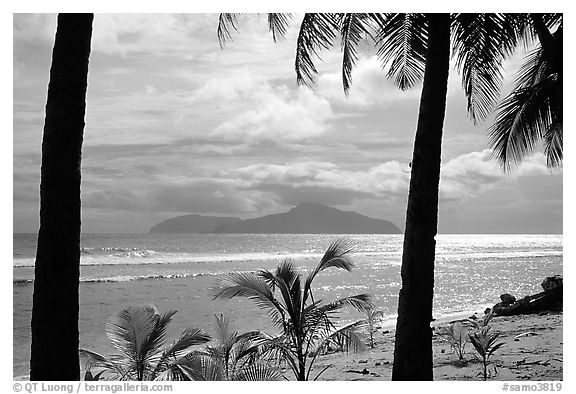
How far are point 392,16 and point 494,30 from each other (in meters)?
0.74

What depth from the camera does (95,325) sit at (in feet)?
24.1

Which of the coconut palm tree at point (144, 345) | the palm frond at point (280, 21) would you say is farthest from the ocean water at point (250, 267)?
the palm frond at point (280, 21)

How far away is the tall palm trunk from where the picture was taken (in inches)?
130

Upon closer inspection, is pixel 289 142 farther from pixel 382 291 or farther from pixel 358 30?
pixel 382 291

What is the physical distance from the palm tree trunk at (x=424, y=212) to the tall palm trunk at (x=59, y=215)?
6.60 feet

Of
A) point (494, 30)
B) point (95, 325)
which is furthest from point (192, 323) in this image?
point (494, 30)

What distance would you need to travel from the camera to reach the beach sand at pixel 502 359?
15.5 feet

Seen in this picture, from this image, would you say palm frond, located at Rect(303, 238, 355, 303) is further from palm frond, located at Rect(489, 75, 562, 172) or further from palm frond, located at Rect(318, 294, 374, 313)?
palm frond, located at Rect(489, 75, 562, 172)

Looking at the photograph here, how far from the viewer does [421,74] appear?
5.20 m

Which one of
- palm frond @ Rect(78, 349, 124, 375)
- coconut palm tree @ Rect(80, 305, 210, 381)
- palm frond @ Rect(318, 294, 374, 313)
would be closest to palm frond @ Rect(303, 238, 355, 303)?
palm frond @ Rect(318, 294, 374, 313)

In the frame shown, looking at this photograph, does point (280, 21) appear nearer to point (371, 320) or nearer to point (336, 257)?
point (336, 257)

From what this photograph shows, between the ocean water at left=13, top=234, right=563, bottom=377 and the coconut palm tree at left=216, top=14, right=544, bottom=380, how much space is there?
123 centimetres

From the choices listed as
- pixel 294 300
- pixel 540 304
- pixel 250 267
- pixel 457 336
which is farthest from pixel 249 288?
pixel 250 267
